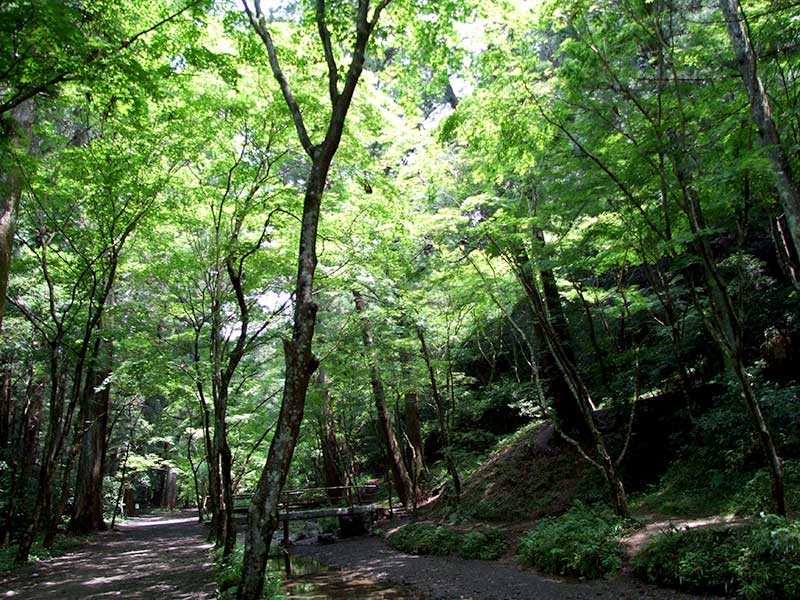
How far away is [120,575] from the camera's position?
10.0m

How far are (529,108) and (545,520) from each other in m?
7.65

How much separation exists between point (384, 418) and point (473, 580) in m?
7.55

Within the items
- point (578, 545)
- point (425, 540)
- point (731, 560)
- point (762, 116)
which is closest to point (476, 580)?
point (578, 545)

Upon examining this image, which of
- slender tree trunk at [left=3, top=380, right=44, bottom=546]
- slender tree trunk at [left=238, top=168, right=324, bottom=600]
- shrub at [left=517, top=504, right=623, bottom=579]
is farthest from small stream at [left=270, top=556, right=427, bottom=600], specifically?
slender tree trunk at [left=3, top=380, right=44, bottom=546]

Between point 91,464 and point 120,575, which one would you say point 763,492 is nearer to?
point 120,575

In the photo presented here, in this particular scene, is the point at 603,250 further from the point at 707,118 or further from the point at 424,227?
the point at 424,227

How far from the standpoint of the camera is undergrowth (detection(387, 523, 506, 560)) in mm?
9789

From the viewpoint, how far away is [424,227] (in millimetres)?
11195

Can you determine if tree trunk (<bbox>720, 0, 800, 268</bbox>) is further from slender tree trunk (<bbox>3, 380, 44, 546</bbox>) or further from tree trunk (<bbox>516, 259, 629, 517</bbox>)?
slender tree trunk (<bbox>3, 380, 44, 546</bbox>)

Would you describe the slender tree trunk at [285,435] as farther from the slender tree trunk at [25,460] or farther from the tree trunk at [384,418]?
the slender tree trunk at [25,460]

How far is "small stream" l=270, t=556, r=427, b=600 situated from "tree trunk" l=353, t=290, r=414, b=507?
4.35 meters

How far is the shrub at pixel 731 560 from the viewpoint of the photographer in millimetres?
5367

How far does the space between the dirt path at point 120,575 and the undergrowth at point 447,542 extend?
4.32 m

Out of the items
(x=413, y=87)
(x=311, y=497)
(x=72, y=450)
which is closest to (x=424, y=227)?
(x=413, y=87)
